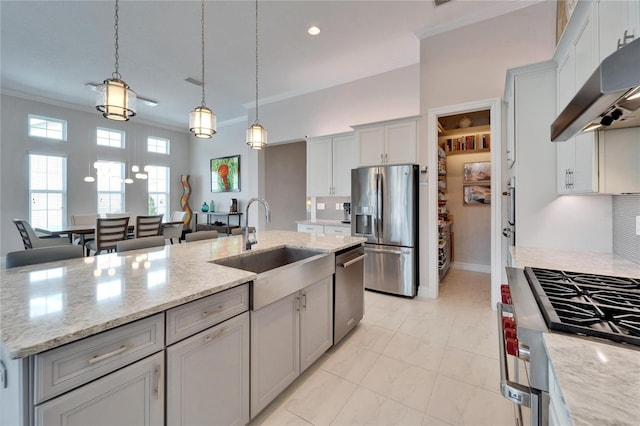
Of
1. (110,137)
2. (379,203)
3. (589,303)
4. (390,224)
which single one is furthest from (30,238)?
(589,303)

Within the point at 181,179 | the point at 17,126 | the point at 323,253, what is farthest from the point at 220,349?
the point at 181,179

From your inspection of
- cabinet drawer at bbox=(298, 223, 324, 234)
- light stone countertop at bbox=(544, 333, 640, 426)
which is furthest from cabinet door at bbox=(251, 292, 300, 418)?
cabinet drawer at bbox=(298, 223, 324, 234)

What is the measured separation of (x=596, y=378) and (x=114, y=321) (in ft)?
4.62

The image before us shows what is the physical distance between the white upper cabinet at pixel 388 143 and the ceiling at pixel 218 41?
3.77 ft

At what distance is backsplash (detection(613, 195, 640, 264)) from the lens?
1692mm

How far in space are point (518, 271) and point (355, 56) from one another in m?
3.73

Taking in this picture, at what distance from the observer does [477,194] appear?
4.84 metres

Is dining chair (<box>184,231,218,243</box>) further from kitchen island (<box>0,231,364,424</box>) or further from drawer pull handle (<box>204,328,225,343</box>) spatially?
drawer pull handle (<box>204,328,225,343</box>)

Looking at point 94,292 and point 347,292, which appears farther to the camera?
point 347,292

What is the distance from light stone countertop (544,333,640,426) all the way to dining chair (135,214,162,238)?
543cm

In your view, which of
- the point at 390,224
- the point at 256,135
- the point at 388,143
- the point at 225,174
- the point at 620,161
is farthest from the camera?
the point at 225,174

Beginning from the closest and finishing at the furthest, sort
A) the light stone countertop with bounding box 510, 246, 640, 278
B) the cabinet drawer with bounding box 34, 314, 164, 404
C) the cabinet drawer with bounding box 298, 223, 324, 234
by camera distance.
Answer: the cabinet drawer with bounding box 34, 314, 164, 404
the light stone countertop with bounding box 510, 246, 640, 278
the cabinet drawer with bounding box 298, 223, 324, 234

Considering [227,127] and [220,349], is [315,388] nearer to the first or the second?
[220,349]

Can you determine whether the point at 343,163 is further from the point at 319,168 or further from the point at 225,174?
the point at 225,174
